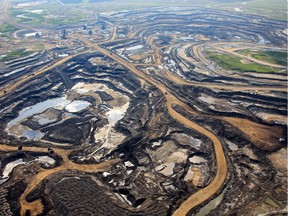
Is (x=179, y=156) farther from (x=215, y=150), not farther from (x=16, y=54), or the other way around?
(x=16, y=54)

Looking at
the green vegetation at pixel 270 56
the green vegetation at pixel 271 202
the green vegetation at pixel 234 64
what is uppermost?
the green vegetation at pixel 270 56

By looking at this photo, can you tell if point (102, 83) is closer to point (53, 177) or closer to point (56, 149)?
point (56, 149)

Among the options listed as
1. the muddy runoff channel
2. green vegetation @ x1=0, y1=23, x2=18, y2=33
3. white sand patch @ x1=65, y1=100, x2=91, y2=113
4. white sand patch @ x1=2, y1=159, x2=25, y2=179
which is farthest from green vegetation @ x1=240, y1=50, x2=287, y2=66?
green vegetation @ x1=0, y1=23, x2=18, y2=33

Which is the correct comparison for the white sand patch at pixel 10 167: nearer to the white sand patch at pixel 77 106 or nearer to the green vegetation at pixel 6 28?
the white sand patch at pixel 77 106

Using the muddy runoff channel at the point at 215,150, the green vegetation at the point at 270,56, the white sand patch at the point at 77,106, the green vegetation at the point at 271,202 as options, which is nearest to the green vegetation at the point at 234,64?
the green vegetation at the point at 270,56

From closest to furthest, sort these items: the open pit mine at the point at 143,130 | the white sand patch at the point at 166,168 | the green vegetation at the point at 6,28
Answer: the open pit mine at the point at 143,130, the white sand patch at the point at 166,168, the green vegetation at the point at 6,28

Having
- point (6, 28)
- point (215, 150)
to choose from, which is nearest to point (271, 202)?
point (215, 150)

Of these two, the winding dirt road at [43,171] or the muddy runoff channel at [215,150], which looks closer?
the winding dirt road at [43,171]

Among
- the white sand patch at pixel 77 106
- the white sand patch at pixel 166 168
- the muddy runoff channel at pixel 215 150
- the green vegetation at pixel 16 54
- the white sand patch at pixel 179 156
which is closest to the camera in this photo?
the muddy runoff channel at pixel 215 150
